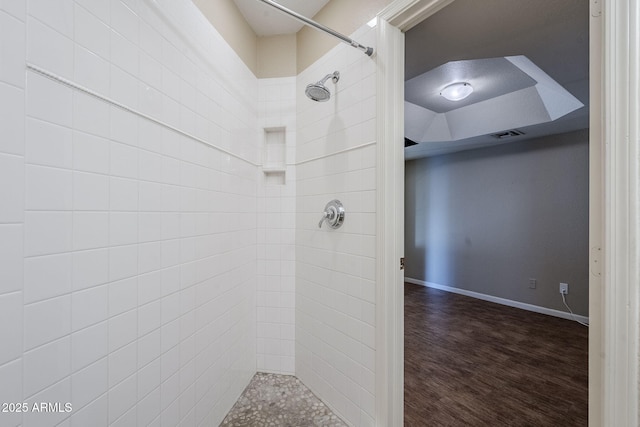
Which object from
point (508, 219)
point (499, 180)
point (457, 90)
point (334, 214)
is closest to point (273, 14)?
point (334, 214)

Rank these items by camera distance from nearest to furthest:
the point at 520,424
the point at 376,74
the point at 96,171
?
the point at 96,171, the point at 376,74, the point at 520,424

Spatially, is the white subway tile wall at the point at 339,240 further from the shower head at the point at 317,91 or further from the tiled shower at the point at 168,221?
the shower head at the point at 317,91

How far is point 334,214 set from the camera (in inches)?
60.9

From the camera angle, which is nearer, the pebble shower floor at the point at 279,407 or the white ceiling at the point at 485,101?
the pebble shower floor at the point at 279,407

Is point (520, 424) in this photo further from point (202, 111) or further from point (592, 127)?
point (202, 111)

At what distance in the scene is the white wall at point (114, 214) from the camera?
0.64 m

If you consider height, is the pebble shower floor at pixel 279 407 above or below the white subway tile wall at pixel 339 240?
below

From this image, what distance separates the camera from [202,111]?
134cm

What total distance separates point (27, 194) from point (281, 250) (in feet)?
4.61

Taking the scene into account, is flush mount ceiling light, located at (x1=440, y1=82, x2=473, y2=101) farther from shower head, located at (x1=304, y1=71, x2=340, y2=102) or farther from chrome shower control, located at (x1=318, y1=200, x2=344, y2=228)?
chrome shower control, located at (x1=318, y1=200, x2=344, y2=228)

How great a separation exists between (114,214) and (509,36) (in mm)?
2407

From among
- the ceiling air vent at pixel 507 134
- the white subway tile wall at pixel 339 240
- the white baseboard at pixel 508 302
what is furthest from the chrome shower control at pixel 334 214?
the white baseboard at pixel 508 302

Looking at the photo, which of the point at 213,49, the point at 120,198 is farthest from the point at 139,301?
the point at 213,49

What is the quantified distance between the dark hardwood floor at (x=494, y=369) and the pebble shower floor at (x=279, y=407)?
0.54 m
